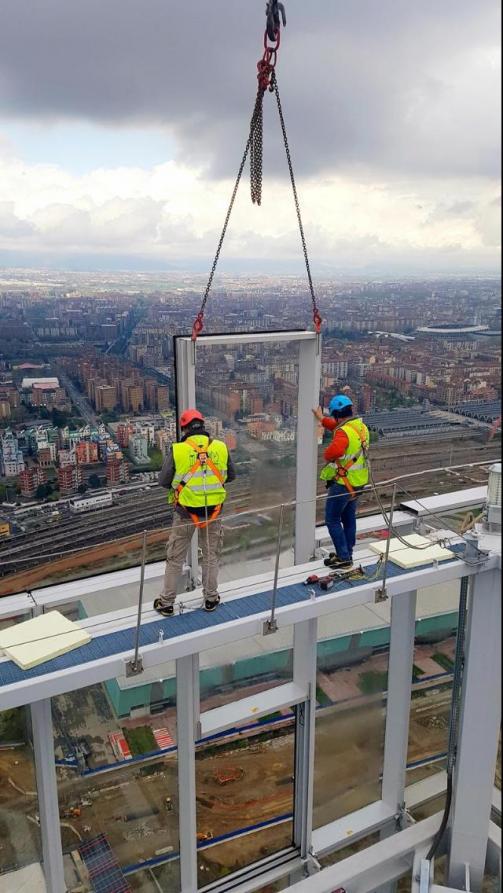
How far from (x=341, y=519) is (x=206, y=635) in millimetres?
1057

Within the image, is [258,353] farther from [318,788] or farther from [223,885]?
[223,885]

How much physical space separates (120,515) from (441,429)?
2499 mm

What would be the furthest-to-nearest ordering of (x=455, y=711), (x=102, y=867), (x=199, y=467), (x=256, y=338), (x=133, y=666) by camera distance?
(x=455, y=711) → (x=102, y=867) → (x=256, y=338) → (x=199, y=467) → (x=133, y=666)

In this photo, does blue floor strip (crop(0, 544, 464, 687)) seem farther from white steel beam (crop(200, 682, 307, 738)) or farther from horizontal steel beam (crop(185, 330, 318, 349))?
horizontal steel beam (crop(185, 330, 318, 349))

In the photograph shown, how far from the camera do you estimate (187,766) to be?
3.31m

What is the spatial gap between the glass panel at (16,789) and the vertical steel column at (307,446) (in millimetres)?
1763

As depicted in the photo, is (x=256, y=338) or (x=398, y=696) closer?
(x=256, y=338)

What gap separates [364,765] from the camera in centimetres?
415

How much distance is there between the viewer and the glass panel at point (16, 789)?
3.07m

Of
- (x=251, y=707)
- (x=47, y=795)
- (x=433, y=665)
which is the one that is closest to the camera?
(x=47, y=795)

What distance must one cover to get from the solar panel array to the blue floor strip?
1.45 meters

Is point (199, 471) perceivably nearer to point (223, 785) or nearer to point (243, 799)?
point (223, 785)

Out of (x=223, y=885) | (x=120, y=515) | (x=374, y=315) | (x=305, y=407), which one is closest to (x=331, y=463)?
(x=305, y=407)

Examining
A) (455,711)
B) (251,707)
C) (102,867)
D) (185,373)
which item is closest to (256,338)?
(185,373)
